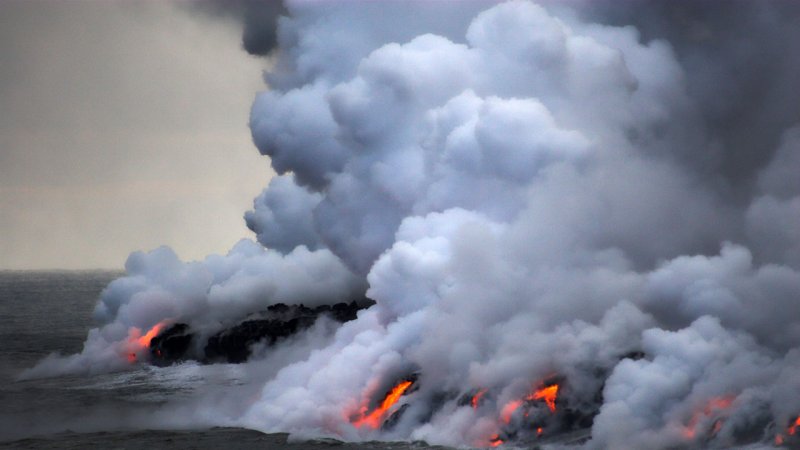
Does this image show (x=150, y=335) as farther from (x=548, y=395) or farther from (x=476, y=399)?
(x=548, y=395)

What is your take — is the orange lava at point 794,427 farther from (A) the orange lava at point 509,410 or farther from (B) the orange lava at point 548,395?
(A) the orange lava at point 509,410

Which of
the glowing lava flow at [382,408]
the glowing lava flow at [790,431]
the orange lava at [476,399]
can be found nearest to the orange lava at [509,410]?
the orange lava at [476,399]

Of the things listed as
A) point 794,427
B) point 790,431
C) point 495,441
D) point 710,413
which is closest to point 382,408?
point 495,441

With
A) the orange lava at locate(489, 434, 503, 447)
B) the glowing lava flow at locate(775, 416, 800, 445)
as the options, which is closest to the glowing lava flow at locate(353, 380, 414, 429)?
the orange lava at locate(489, 434, 503, 447)

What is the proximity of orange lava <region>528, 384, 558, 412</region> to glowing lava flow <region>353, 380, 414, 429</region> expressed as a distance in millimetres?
10836

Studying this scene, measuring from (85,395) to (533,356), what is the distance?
45750mm

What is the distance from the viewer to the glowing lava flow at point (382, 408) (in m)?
76.6

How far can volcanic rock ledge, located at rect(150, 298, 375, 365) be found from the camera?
118688mm

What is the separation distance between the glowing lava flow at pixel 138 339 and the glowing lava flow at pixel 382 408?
5555 cm

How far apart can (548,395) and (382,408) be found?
1286 cm

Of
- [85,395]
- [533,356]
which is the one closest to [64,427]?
[85,395]

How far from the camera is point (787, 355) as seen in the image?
6638cm

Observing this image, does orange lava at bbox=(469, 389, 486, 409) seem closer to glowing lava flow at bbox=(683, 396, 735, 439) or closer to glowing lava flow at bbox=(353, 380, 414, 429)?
glowing lava flow at bbox=(353, 380, 414, 429)

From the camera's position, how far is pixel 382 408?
78.1 m
